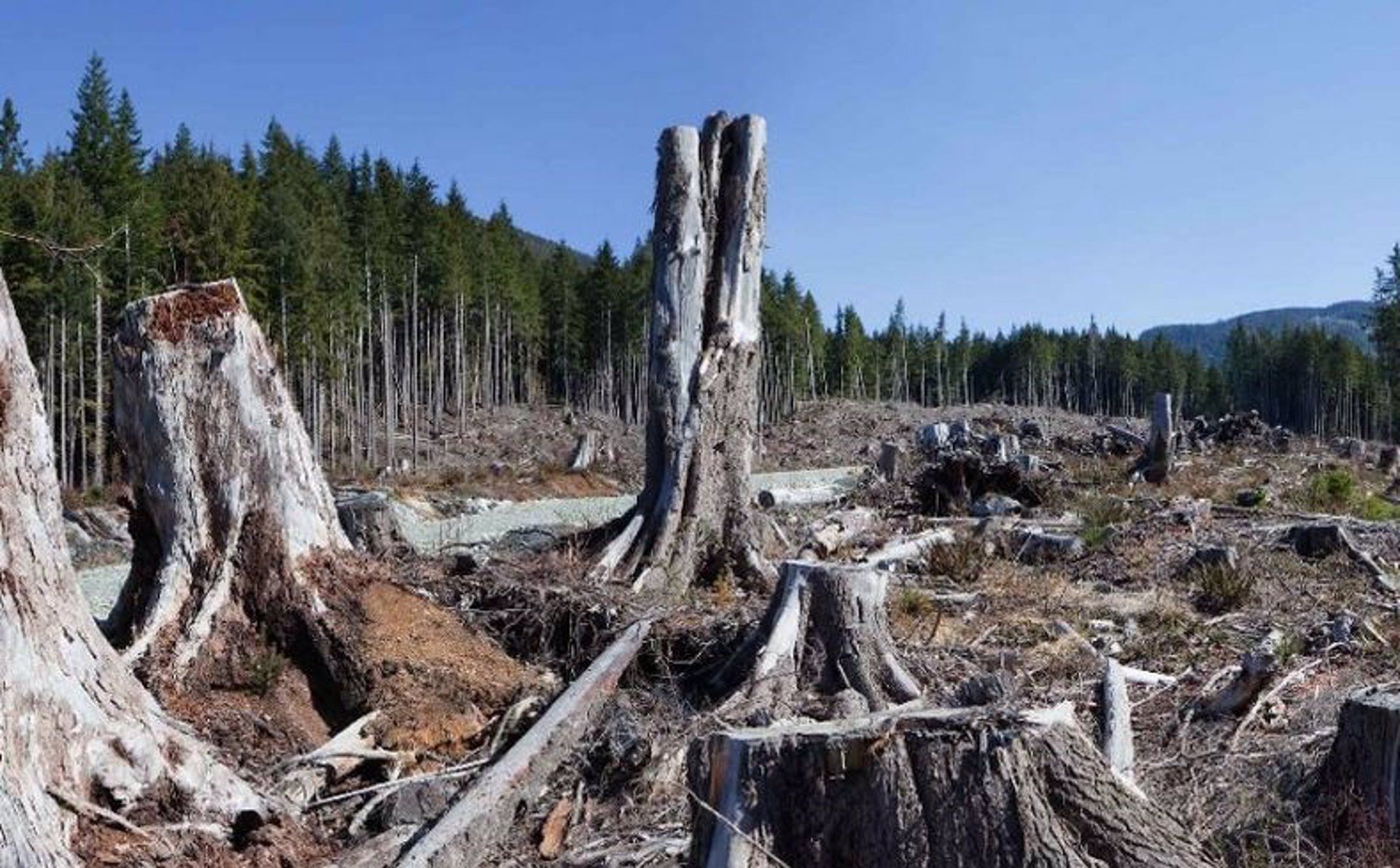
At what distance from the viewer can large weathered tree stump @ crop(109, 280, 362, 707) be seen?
677cm

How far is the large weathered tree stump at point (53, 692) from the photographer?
13.0 ft

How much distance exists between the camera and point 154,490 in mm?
6879

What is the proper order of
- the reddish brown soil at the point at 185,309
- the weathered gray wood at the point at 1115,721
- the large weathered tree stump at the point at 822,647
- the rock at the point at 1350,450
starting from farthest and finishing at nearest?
the rock at the point at 1350,450, the reddish brown soil at the point at 185,309, the large weathered tree stump at the point at 822,647, the weathered gray wood at the point at 1115,721

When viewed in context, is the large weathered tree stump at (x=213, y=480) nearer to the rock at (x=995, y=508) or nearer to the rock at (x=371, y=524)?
the rock at (x=371, y=524)

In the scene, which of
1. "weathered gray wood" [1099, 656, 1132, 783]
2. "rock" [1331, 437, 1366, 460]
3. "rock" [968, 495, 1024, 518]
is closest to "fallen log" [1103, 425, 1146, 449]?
"rock" [1331, 437, 1366, 460]

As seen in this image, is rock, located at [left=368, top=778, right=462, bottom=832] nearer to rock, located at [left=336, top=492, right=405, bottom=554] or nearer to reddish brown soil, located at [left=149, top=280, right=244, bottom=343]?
reddish brown soil, located at [left=149, top=280, right=244, bottom=343]

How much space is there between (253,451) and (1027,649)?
5.17 m

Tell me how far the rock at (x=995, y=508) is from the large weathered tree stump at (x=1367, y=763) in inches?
400

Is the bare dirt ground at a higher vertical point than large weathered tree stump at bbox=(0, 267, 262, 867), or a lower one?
lower

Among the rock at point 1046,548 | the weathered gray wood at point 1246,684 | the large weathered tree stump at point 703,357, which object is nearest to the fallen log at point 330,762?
the large weathered tree stump at point 703,357

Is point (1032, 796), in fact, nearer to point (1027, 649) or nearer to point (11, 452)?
point (11, 452)

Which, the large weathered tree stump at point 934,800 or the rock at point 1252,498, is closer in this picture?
the large weathered tree stump at point 934,800

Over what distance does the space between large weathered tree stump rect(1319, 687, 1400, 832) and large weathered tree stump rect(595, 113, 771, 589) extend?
523cm

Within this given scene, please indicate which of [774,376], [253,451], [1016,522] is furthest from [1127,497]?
[774,376]
